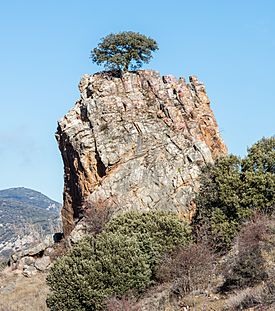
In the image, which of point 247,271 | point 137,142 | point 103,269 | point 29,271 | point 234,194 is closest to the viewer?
point 247,271

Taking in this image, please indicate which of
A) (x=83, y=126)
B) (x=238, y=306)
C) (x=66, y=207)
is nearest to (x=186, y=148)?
(x=83, y=126)

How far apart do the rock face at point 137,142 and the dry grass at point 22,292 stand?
7525mm

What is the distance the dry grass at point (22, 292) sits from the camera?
3904cm

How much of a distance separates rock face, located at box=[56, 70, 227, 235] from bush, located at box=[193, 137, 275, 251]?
11.5 ft

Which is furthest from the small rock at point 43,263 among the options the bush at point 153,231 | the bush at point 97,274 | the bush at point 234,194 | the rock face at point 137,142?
the bush at point 97,274

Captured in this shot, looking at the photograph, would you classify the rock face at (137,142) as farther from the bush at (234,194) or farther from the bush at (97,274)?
the bush at (97,274)

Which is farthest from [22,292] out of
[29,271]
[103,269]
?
[103,269]

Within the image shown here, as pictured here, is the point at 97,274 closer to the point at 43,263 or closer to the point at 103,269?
the point at 103,269

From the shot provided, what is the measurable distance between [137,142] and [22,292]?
17699mm

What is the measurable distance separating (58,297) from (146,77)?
99.5 feet

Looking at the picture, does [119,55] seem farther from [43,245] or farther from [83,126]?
[43,245]

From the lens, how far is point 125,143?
4900cm

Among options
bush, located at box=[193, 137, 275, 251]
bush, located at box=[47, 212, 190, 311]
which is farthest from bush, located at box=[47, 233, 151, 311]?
bush, located at box=[193, 137, 275, 251]

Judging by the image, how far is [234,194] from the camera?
38812mm
